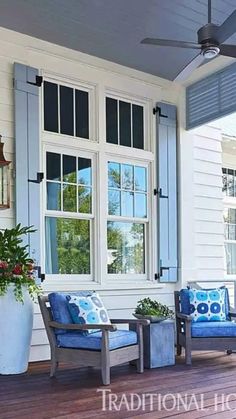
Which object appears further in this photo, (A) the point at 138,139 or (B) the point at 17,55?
(A) the point at 138,139

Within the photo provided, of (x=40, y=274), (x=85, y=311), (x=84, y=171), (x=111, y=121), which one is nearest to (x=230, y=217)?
(x=111, y=121)

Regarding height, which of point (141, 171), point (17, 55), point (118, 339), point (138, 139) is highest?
point (17, 55)

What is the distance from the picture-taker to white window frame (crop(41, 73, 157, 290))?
5562 mm

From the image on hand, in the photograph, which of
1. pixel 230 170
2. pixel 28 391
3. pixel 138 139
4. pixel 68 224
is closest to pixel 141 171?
pixel 138 139

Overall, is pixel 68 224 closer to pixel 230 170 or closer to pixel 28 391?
pixel 28 391

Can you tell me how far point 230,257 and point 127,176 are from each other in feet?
9.32

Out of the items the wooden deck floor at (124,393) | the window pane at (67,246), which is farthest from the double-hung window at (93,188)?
the wooden deck floor at (124,393)

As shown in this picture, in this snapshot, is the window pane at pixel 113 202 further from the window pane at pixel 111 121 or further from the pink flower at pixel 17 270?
the pink flower at pixel 17 270

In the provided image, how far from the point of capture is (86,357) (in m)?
4.30

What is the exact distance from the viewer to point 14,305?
14.9 feet

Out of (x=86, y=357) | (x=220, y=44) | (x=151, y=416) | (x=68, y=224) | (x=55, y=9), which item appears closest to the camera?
(x=151, y=416)

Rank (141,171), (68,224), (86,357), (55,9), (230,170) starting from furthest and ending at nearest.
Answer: (230,170) → (141,171) → (68,224) → (55,9) → (86,357)

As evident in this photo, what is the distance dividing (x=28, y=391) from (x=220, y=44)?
3.12 m

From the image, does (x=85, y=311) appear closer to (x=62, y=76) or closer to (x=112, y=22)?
(x=62, y=76)
